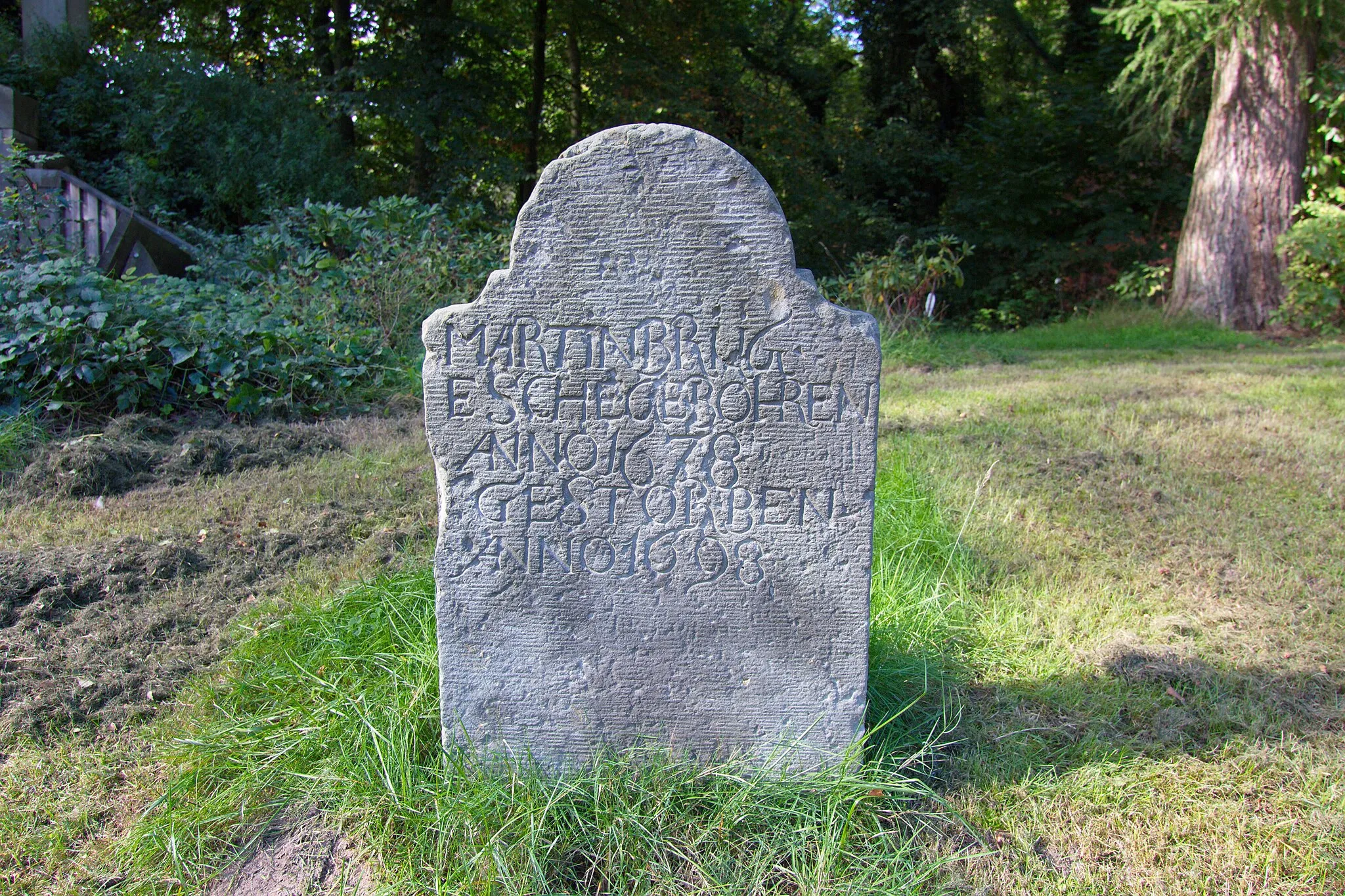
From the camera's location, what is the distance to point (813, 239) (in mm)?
14953

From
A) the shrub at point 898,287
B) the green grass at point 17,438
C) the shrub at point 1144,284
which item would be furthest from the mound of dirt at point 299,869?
the shrub at point 1144,284

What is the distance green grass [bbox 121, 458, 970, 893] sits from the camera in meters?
2.12

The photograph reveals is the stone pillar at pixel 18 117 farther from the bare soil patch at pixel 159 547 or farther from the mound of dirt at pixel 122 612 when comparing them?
the mound of dirt at pixel 122 612

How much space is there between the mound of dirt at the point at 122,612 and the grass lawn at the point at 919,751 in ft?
0.43

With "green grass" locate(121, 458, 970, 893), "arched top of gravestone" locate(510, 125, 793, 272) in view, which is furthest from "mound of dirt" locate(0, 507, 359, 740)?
"arched top of gravestone" locate(510, 125, 793, 272)

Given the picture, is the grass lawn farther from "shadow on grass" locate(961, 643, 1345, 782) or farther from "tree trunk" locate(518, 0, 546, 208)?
"tree trunk" locate(518, 0, 546, 208)

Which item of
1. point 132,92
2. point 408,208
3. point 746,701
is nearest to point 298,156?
point 132,92

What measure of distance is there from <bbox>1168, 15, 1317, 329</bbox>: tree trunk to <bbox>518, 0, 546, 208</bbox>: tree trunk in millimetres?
8842

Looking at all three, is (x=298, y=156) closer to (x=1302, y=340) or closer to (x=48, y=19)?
(x=48, y=19)

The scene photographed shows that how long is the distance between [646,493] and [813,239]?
13.3m

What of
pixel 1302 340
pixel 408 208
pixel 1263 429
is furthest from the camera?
pixel 1302 340

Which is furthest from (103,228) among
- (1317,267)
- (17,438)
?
(1317,267)

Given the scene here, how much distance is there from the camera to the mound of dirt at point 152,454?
436cm

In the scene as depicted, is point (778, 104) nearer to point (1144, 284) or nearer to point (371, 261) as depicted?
point (1144, 284)
